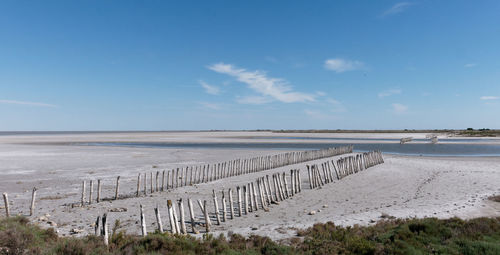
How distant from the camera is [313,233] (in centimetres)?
935

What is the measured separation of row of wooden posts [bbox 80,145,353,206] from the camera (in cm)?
1659

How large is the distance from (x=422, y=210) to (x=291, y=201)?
5.33 metres

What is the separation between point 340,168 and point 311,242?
46.4 ft

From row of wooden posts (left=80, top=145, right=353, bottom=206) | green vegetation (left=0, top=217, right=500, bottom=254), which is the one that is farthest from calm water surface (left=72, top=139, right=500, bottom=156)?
green vegetation (left=0, top=217, right=500, bottom=254)

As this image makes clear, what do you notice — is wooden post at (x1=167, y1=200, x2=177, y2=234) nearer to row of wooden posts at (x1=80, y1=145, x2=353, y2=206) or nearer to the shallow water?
row of wooden posts at (x1=80, y1=145, x2=353, y2=206)

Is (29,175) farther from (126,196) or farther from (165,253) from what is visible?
(165,253)

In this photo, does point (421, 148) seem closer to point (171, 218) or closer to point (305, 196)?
point (305, 196)

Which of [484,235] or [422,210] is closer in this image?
[484,235]

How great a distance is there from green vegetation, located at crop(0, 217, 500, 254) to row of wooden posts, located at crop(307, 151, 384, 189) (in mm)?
9299

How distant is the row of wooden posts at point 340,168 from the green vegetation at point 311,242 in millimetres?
9299

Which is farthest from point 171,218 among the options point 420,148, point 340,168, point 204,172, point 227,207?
point 420,148

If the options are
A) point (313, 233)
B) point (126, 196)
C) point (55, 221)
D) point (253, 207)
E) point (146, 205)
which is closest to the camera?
point (313, 233)

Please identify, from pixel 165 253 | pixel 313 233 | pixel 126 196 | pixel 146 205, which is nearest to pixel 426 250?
pixel 313 233

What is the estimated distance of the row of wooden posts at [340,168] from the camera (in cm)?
1895
